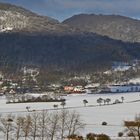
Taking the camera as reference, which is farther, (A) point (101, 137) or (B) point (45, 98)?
(B) point (45, 98)

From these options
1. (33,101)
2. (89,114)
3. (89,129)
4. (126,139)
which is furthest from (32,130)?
(33,101)

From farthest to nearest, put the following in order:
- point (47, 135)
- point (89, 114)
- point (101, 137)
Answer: point (89, 114) < point (47, 135) < point (101, 137)

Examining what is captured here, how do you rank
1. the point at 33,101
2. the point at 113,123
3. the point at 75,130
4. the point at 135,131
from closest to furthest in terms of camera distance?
1. the point at 135,131
2. the point at 75,130
3. the point at 113,123
4. the point at 33,101

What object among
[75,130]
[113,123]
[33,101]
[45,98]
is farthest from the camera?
[45,98]

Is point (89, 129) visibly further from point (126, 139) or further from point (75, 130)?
point (126, 139)

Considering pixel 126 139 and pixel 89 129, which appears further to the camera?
pixel 89 129

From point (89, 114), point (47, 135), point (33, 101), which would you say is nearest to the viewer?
point (47, 135)

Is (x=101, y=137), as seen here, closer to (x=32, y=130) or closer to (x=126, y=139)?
(x=126, y=139)

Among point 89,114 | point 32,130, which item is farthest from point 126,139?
point 89,114
